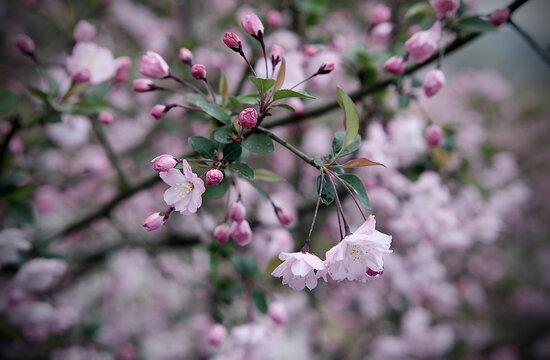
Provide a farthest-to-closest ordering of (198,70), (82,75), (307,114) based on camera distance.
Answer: (307,114) < (82,75) < (198,70)

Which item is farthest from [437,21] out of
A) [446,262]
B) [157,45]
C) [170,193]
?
[446,262]

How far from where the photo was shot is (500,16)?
0.76 meters

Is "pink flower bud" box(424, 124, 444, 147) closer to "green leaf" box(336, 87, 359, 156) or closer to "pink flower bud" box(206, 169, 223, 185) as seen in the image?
"green leaf" box(336, 87, 359, 156)

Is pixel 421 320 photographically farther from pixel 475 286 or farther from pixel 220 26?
pixel 220 26

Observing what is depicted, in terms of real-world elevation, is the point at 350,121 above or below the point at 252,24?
below

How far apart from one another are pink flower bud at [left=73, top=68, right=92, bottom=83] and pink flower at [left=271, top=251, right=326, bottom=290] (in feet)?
2.40

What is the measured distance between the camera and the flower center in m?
0.61

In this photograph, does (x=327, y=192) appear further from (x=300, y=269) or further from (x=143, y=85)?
(x=143, y=85)

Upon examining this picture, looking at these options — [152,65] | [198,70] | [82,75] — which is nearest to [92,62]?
[82,75]

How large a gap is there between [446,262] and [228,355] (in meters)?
2.20

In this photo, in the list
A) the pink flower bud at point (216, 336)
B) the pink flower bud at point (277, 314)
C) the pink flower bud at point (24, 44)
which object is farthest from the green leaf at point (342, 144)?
the pink flower bud at point (24, 44)

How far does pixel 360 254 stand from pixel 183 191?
350mm

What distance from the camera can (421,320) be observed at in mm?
1980

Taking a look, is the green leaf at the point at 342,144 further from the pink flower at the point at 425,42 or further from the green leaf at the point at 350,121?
the pink flower at the point at 425,42
